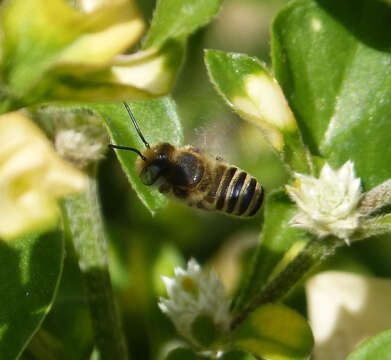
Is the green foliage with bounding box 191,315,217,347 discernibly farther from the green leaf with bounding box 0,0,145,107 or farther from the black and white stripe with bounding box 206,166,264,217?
the green leaf with bounding box 0,0,145,107

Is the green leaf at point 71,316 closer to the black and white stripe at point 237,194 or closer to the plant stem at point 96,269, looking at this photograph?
the plant stem at point 96,269

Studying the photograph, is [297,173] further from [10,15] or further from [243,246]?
[243,246]

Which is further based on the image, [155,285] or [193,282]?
[155,285]

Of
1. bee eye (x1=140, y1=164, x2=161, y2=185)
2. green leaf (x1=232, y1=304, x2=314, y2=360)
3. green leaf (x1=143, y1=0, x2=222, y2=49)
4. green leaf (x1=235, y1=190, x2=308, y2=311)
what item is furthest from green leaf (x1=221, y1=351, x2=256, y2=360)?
green leaf (x1=143, y1=0, x2=222, y2=49)

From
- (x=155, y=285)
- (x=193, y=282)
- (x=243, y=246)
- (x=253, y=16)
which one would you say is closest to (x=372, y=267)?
(x=243, y=246)

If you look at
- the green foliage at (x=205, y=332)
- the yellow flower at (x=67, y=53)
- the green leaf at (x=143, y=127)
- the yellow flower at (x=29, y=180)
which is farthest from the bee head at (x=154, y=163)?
the yellow flower at (x=29, y=180)

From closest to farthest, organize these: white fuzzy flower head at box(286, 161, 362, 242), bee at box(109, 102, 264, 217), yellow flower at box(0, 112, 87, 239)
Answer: yellow flower at box(0, 112, 87, 239) < white fuzzy flower head at box(286, 161, 362, 242) < bee at box(109, 102, 264, 217)
